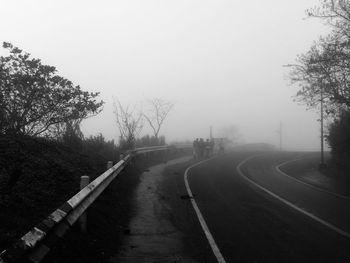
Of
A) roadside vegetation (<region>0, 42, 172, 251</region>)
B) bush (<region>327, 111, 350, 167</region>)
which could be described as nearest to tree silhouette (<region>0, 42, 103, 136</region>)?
roadside vegetation (<region>0, 42, 172, 251</region>)

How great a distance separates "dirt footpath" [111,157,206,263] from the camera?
7.30 metres

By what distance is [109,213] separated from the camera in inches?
403

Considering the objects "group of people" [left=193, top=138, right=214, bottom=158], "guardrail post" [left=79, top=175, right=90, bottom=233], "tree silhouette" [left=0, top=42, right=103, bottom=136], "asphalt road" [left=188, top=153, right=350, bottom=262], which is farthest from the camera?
"group of people" [left=193, top=138, right=214, bottom=158]

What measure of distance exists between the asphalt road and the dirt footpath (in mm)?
796

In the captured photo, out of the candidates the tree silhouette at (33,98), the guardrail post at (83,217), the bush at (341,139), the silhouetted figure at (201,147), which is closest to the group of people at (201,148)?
the silhouetted figure at (201,147)

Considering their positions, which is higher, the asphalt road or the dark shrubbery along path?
the dark shrubbery along path

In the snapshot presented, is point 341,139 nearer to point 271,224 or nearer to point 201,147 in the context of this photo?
point 271,224

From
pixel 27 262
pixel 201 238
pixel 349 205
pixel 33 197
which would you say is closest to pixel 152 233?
pixel 201 238

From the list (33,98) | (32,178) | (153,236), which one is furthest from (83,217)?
(33,98)

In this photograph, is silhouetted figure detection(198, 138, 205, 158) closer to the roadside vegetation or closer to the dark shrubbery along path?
the roadside vegetation

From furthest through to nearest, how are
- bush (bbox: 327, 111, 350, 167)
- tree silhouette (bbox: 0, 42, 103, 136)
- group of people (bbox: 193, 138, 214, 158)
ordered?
1. group of people (bbox: 193, 138, 214, 158)
2. bush (bbox: 327, 111, 350, 167)
3. tree silhouette (bbox: 0, 42, 103, 136)

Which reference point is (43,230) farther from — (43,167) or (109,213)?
(43,167)

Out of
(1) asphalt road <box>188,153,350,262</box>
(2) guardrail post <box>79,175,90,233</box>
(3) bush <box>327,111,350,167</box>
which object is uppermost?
(3) bush <box>327,111,350,167</box>

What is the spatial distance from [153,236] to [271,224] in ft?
9.28
